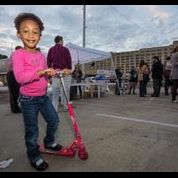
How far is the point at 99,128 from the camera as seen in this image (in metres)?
5.50

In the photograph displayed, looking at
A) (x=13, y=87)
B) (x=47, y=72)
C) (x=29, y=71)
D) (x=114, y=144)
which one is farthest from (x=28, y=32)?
(x=13, y=87)

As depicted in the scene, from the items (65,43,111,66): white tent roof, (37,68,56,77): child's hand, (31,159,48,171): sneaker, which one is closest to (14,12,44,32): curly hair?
(37,68,56,77): child's hand

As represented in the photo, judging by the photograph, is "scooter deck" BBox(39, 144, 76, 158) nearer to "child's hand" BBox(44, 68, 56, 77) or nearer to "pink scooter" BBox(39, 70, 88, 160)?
"pink scooter" BBox(39, 70, 88, 160)

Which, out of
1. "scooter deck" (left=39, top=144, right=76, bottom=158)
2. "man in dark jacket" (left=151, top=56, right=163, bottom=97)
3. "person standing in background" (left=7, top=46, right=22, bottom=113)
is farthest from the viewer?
"man in dark jacket" (left=151, top=56, right=163, bottom=97)

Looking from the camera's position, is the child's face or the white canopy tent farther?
the white canopy tent

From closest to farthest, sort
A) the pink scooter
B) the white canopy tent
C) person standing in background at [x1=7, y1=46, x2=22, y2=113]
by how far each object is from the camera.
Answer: the pink scooter < person standing in background at [x1=7, y1=46, x2=22, y2=113] < the white canopy tent

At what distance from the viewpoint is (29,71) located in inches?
131

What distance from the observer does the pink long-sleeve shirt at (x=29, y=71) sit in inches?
127

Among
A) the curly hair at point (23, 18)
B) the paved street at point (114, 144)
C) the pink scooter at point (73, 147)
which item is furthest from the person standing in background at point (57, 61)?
the curly hair at point (23, 18)

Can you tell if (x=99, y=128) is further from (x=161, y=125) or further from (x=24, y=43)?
(x=24, y=43)

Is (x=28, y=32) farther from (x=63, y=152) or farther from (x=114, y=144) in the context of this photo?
(x=114, y=144)

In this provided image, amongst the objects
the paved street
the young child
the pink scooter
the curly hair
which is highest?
the curly hair

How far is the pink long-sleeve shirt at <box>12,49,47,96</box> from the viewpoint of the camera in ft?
10.6
